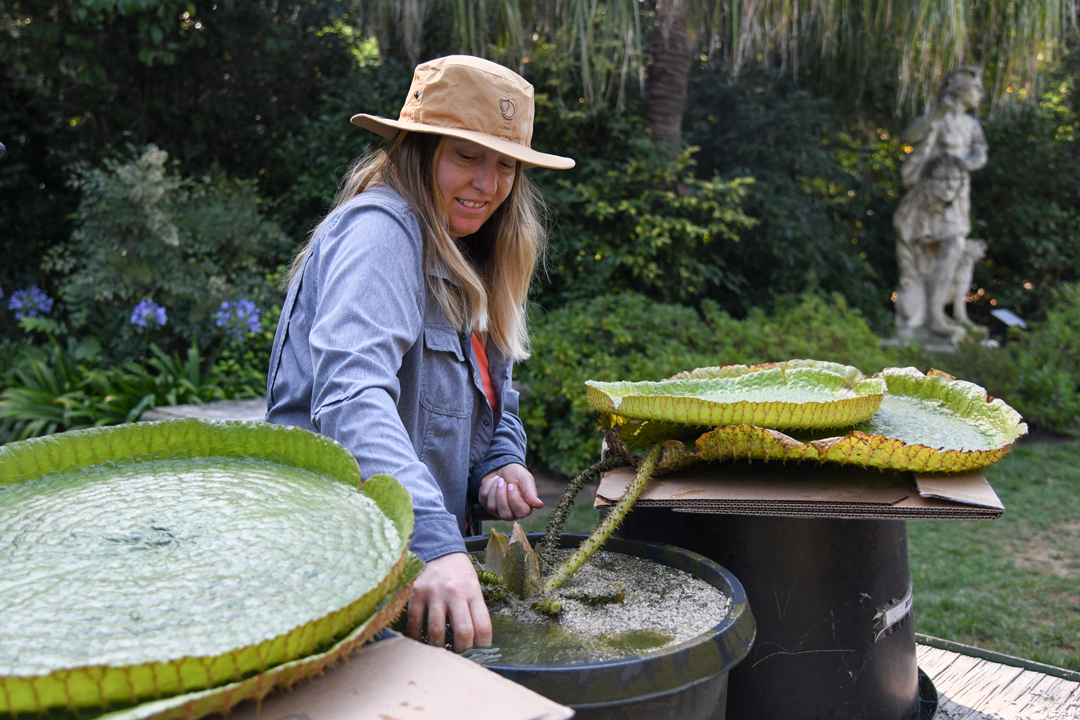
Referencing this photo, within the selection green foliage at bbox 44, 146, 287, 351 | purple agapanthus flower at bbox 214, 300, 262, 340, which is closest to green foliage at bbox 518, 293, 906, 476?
purple agapanthus flower at bbox 214, 300, 262, 340

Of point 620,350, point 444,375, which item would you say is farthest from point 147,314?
point 444,375

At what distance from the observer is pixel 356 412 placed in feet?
3.79

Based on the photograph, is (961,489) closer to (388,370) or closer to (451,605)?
(451,605)

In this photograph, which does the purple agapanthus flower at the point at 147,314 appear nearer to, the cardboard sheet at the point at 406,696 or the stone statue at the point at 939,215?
the cardboard sheet at the point at 406,696

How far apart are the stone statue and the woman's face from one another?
7544 millimetres

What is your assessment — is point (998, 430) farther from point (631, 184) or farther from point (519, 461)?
point (631, 184)

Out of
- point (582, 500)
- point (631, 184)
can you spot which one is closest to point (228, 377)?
point (582, 500)

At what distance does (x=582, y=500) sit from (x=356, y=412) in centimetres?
462

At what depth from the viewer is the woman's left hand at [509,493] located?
1.68 metres

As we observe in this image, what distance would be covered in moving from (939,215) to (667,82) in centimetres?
351

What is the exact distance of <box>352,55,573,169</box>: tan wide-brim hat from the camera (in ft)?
4.83

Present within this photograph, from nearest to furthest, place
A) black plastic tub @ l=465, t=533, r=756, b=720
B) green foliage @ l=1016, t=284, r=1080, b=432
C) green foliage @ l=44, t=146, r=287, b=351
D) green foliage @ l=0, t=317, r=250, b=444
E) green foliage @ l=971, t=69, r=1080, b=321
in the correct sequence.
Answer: black plastic tub @ l=465, t=533, r=756, b=720, green foliage @ l=0, t=317, r=250, b=444, green foliage @ l=44, t=146, r=287, b=351, green foliage @ l=1016, t=284, r=1080, b=432, green foliage @ l=971, t=69, r=1080, b=321

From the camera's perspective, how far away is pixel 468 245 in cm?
187

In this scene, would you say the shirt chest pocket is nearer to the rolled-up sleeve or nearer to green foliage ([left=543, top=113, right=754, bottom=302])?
the rolled-up sleeve
